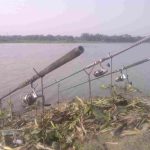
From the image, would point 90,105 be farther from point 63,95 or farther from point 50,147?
point 63,95

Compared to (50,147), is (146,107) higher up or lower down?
higher up

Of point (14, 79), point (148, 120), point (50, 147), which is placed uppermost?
point (14, 79)

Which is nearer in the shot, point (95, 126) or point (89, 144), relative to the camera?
point (89, 144)

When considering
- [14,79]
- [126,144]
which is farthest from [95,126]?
[14,79]

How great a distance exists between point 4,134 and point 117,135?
1516mm

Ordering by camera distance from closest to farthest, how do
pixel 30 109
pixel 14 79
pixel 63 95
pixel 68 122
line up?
pixel 68 122
pixel 30 109
pixel 63 95
pixel 14 79

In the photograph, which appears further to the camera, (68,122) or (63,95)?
(63,95)

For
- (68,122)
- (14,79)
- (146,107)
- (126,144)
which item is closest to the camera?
(126,144)

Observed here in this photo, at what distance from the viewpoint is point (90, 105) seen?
17.4 feet

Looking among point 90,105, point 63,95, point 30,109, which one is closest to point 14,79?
point 63,95

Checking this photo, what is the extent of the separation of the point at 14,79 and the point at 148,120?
920 inches

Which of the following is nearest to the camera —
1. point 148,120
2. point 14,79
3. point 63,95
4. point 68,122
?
point 148,120

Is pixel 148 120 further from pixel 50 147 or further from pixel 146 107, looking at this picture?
pixel 50 147

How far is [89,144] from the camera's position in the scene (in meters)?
4.41
